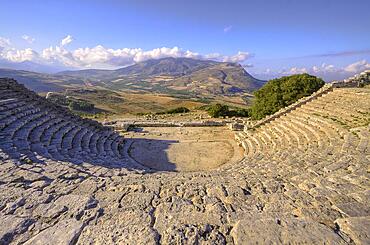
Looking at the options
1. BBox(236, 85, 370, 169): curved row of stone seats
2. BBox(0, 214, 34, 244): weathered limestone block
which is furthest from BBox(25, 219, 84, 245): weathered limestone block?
BBox(236, 85, 370, 169): curved row of stone seats

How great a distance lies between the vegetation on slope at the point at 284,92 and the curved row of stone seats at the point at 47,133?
45.2ft

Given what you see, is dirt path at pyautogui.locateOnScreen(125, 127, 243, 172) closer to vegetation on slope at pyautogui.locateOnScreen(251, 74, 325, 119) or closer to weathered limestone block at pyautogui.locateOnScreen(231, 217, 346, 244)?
vegetation on slope at pyautogui.locateOnScreen(251, 74, 325, 119)

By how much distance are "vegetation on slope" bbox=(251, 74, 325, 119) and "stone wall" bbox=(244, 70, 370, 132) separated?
122 inches

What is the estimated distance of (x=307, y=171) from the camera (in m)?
7.21

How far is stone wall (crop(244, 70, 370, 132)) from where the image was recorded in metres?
18.8

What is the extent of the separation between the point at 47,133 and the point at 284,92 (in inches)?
784

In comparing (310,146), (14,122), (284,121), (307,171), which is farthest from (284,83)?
(14,122)

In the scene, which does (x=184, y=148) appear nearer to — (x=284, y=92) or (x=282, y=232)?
(x=284, y=92)

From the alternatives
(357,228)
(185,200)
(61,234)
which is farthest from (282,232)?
(61,234)

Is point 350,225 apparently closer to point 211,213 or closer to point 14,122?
point 211,213

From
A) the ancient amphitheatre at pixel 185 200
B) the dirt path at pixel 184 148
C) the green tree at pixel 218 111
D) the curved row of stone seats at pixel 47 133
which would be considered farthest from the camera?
the green tree at pixel 218 111

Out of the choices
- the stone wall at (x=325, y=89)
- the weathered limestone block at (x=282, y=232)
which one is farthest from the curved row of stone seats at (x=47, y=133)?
the stone wall at (x=325, y=89)

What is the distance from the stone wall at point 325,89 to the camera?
18.8 m

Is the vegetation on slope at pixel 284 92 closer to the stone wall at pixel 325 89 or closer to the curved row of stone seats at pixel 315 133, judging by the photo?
the stone wall at pixel 325 89
